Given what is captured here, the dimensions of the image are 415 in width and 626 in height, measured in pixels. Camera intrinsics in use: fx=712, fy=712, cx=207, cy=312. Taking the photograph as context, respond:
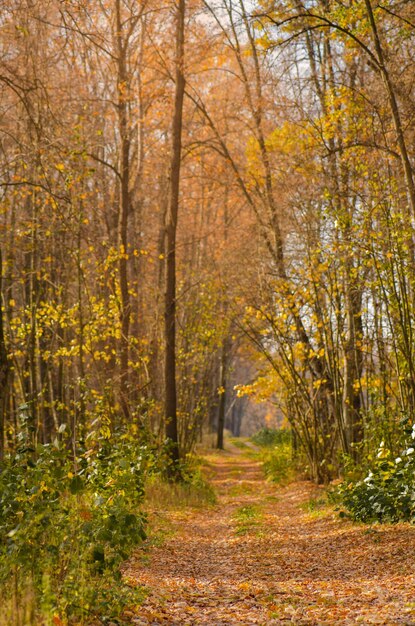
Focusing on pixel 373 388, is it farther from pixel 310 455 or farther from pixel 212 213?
pixel 212 213

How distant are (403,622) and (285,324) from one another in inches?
314

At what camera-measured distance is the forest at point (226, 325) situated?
4.91 meters

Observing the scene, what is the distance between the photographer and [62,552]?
14.8 feet

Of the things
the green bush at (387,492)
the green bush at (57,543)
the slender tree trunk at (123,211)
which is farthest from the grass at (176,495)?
the green bush at (57,543)

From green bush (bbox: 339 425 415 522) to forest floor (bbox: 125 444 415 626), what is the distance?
0.51 feet

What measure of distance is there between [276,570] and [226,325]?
7.79 meters

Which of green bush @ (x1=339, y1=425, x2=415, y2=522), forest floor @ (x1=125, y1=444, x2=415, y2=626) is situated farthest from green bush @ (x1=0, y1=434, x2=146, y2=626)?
green bush @ (x1=339, y1=425, x2=415, y2=522)

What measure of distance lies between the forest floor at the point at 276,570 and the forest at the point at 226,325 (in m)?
0.04

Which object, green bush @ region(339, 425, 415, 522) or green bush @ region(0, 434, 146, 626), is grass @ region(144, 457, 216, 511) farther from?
green bush @ region(0, 434, 146, 626)

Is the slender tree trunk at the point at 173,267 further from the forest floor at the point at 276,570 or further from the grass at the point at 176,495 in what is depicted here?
the forest floor at the point at 276,570

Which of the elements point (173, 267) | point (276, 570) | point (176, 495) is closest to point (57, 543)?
point (276, 570)

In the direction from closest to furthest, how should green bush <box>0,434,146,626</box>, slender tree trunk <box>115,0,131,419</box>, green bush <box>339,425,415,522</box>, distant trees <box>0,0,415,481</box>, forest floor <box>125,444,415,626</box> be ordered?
green bush <box>0,434,146,626</box>, forest floor <box>125,444,415,626</box>, green bush <box>339,425,415,522</box>, distant trees <box>0,0,415,481</box>, slender tree trunk <box>115,0,131,419</box>

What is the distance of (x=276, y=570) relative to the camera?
21.9 feet

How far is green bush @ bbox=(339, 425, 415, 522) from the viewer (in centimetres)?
720
